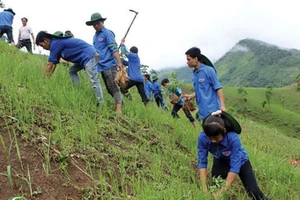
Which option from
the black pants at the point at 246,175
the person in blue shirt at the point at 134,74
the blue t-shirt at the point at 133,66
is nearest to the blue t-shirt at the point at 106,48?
the person in blue shirt at the point at 134,74

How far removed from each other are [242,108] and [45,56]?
59688 mm

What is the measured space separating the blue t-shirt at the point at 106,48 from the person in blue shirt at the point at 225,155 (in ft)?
9.18

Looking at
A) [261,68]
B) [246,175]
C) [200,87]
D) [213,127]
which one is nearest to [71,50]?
[200,87]

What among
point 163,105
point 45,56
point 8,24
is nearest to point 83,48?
point 45,56

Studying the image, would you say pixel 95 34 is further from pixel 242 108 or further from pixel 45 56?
pixel 242 108

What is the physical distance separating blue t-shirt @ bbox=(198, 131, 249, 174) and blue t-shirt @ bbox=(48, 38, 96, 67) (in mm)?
2576

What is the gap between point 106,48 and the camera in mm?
6965

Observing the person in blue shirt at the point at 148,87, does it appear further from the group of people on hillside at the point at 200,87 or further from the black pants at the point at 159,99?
the group of people on hillside at the point at 200,87

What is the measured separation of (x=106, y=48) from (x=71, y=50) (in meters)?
0.87

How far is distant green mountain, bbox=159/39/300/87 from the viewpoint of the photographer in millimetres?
134250

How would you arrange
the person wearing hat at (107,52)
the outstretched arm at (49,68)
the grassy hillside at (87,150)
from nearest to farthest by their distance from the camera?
1. the grassy hillside at (87,150)
2. the outstretched arm at (49,68)
3. the person wearing hat at (107,52)

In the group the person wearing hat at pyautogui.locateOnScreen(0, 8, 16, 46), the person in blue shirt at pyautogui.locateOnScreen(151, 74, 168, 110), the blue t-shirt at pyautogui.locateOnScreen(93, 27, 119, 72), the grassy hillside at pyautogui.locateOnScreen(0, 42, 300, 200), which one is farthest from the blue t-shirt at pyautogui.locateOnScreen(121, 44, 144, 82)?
the person wearing hat at pyautogui.locateOnScreen(0, 8, 16, 46)

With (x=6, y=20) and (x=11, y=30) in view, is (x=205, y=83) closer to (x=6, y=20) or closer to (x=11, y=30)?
(x=6, y=20)

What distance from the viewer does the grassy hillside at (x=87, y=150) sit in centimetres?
368
